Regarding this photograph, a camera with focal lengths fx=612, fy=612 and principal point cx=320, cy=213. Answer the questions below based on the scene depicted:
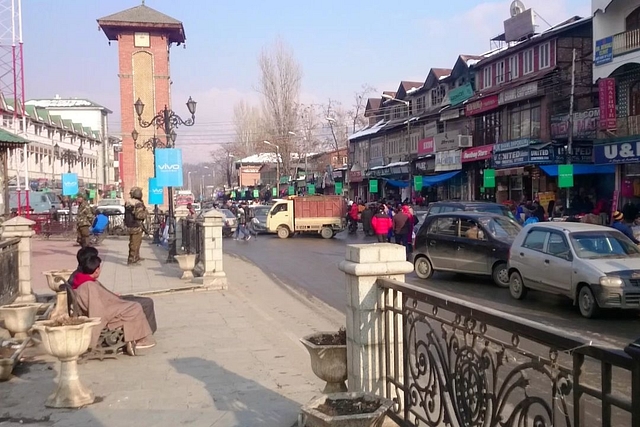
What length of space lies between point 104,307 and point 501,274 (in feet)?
31.6

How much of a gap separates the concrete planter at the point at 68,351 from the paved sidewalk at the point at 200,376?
11 cm

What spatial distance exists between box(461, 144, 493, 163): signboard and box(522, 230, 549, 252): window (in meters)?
22.9

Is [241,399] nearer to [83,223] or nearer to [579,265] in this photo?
[579,265]

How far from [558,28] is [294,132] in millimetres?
32747

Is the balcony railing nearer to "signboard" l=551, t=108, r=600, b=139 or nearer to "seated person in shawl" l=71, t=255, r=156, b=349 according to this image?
"signboard" l=551, t=108, r=600, b=139

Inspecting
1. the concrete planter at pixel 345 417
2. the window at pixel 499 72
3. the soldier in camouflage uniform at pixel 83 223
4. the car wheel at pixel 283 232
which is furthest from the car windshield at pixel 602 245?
the window at pixel 499 72

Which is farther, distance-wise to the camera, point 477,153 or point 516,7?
point 516,7

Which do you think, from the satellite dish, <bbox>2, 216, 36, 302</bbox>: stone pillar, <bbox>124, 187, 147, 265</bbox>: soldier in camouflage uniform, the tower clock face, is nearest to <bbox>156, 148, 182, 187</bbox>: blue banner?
<bbox>124, 187, 147, 265</bbox>: soldier in camouflage uniform

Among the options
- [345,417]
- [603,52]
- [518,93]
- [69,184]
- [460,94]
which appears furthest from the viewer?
[460,94]

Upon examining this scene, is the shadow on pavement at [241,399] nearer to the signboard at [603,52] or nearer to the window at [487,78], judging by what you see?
the signboard at [603,52]

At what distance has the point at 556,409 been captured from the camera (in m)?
2.69

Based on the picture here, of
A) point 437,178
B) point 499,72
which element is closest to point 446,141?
point 437,178

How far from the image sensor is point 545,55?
3145 centimetres

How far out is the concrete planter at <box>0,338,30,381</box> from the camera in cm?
659
